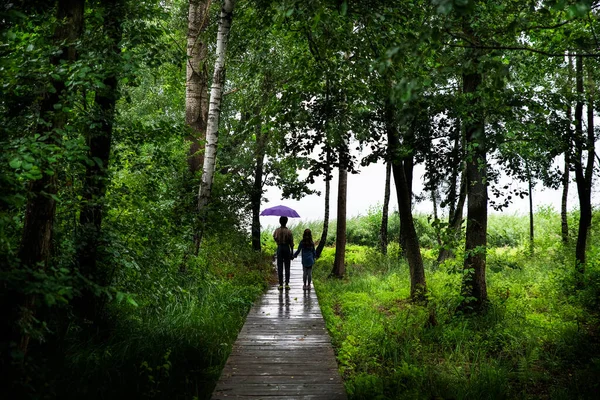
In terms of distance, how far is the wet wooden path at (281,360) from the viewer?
192 inches

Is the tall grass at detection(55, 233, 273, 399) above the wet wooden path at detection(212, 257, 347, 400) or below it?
above

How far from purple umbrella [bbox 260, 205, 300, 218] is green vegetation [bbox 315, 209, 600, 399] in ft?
23.7

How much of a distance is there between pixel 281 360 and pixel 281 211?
13476 millimetres

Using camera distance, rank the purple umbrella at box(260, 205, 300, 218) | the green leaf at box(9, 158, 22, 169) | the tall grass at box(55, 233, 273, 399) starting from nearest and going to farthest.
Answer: the green leaf at box(9, 158, 22, 169), the tall grass at box(55, 233, 273, 399), the purple umbrella at box(260, 205, 300, 218)

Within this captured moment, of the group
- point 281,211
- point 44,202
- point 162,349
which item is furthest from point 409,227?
point 281,211

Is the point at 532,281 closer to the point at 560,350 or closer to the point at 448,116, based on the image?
the point at 560,350

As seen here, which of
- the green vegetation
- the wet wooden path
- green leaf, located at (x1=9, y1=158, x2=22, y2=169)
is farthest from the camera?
the green vegetation

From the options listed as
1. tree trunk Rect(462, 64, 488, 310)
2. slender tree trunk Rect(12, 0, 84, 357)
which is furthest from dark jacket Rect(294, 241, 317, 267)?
slender tree trunk Rect(12, 0, 84, 357)

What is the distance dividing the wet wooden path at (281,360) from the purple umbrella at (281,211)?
31.3ft

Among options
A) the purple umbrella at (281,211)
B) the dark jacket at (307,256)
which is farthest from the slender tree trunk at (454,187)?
the purple umbrella at (281,211)

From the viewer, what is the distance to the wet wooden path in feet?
16.0

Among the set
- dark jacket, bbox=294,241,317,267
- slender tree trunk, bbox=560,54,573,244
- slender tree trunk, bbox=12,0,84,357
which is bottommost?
dark jacket, bbox=294,241,317,267

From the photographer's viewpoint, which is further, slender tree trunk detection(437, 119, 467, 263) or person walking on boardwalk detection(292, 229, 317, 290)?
person walking on boardwalk detection(292, 229, 317, 290)

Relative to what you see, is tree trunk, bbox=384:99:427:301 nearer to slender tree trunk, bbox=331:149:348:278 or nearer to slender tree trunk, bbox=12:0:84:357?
slender tree trunk, bbox=331:149:348:278
